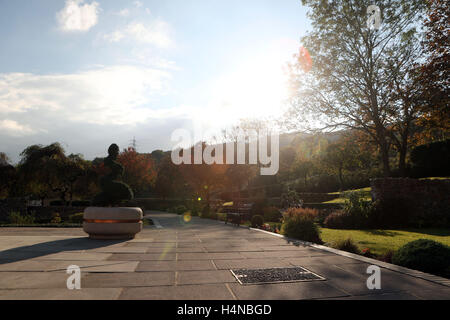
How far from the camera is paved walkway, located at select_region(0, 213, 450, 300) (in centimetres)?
374

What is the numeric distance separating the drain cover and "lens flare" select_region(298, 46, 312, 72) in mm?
17863

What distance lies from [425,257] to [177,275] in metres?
4.52

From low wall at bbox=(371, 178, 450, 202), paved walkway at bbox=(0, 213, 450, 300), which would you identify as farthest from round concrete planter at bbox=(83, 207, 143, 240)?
low wall at bbox=(371, 178, 450, 202)

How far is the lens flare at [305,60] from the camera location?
20266 mm

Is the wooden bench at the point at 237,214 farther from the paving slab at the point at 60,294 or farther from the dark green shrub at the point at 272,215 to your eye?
the paving slab at the point at 60,294

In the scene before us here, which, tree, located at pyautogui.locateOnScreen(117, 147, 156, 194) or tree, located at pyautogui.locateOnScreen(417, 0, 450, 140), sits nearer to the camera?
tree, located at pyautogui.locateOnScreen(417, 0, 450, 140)

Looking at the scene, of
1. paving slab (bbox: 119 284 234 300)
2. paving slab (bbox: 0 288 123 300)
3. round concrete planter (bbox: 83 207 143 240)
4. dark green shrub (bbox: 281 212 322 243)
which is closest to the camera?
paving slab (bbox: 0 288 123 300)

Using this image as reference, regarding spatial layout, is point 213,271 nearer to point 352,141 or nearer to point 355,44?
point 355,44

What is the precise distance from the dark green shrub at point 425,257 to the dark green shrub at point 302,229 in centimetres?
342

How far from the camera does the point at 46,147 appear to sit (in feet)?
98.2

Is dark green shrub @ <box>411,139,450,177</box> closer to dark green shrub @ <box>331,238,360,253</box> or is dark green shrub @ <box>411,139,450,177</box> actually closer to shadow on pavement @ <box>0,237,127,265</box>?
dark green shrub @ <box>331,238,360,253</box>

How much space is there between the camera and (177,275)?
470 cm

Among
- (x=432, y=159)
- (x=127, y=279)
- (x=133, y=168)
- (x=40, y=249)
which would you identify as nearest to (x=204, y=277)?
(x=127, y=279)
